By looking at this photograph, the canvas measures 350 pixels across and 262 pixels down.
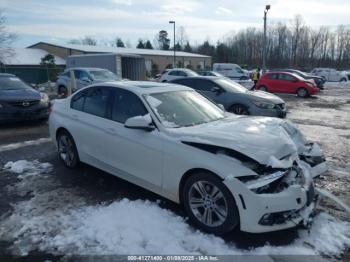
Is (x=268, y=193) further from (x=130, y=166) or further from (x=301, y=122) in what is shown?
(x=301, y=122)

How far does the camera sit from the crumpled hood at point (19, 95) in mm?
9954

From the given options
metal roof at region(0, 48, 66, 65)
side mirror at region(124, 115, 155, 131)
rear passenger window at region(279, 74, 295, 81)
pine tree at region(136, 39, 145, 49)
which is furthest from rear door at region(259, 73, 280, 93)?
pine tree at region(136, 39, 145, 49)

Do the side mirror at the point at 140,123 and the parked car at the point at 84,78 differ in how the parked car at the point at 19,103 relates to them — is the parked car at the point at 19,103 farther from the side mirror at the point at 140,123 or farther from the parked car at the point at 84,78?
the side mirror at the point at 140,123

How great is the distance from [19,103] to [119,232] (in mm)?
7557

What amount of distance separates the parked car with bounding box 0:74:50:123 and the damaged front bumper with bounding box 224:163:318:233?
8.16 m

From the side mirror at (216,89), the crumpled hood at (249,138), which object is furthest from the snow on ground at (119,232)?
the side mirror at (216,89)

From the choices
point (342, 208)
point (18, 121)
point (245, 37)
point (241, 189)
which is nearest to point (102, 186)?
point (241, 189)

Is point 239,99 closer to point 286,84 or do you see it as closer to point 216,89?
point 216,89

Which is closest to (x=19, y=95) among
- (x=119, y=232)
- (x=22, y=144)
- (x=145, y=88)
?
Answer: (x=22, y=144)

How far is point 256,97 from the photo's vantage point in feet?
33.8

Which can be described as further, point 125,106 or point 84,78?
point 84,78

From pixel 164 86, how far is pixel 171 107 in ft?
2.21

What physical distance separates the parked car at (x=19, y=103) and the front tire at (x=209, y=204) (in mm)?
7587

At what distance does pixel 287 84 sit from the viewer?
71.6 feet
